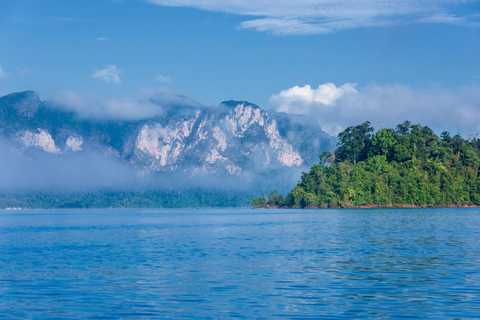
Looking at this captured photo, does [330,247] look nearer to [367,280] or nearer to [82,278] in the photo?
[367,280]

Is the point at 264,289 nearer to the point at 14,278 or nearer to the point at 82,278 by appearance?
the point at 82,278

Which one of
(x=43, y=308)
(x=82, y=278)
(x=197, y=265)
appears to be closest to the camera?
(x=43, y=308)

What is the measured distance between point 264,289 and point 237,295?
207 centimetres

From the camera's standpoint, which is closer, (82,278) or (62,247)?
(82,278)

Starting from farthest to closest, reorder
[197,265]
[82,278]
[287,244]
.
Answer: [287,244], [197,265], [82,278]

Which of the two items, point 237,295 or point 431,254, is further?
point 431,254

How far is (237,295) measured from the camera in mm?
25453

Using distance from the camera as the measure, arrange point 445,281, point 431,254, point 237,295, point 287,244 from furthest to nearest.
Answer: point 287,244 → point 431,254 → point 445,281 → point 237,295

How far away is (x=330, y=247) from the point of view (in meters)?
48.3

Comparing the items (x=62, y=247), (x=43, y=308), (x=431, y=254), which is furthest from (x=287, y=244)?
(x=43, y=308)

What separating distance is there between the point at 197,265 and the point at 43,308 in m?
14.6

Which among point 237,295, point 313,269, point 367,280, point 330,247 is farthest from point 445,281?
point 330,247

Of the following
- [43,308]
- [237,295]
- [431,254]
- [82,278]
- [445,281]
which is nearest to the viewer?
[43,308]

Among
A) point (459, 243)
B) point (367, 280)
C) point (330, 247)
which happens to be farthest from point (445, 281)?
point (459, 243)
